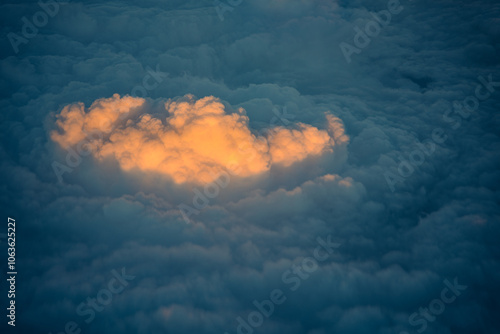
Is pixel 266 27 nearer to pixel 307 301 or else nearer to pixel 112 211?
pixel 112 211

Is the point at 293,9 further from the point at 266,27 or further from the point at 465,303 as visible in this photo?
the point at 465,303

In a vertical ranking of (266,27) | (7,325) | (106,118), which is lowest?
(7,325)

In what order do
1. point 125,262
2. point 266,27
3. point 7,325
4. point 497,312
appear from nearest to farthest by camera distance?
point 7,325 < point 497,312 < point 125,262 < point 266,27

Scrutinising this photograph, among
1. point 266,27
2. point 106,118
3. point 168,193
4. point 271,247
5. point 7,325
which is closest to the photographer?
point 7,325

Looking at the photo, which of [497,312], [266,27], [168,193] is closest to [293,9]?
[266,27]

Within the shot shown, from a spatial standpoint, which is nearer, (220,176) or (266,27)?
(220,176)

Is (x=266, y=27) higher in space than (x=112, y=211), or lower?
higher
